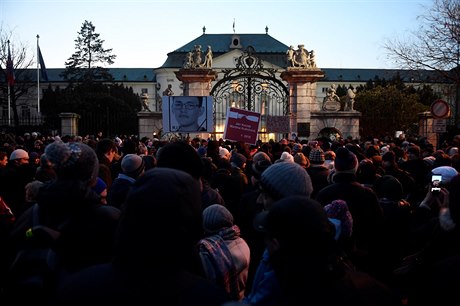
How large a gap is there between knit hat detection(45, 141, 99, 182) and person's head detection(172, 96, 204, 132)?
44.4 ft

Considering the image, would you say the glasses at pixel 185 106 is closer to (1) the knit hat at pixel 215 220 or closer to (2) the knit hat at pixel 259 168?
(2) the knit hat at pixel 259 168

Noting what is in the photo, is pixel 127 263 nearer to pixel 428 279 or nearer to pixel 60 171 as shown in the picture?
pixel 60 171

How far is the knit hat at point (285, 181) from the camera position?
12.6ft

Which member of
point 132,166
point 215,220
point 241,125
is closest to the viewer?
point 215,220

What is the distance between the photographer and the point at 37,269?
3139 mm

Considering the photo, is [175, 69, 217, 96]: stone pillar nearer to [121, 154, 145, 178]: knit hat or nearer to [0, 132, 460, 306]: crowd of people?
[121, 154, 145, 178]: knit hat

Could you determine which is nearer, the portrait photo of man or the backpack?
the backpack

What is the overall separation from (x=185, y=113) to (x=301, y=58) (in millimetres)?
8796

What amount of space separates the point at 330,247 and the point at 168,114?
15040 millimetres

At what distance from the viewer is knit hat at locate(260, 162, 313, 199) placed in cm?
385

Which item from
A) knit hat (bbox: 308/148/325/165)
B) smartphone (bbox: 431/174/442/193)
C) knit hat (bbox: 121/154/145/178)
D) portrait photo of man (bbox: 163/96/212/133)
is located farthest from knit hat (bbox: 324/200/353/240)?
portrait photo of man (bbox: 163/96/212/133)

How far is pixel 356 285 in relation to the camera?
256cm

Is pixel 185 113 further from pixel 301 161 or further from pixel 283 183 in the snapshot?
pixel 283 183

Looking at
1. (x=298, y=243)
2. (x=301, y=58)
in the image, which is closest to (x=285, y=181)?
(x=298, y=243)
